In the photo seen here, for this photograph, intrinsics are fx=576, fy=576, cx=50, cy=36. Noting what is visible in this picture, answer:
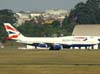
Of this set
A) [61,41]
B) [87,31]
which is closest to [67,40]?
[61,41]

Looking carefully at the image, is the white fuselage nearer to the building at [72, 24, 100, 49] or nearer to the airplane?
the airplane

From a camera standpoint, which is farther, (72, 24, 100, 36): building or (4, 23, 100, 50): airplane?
(72, 24, 100, 36): building

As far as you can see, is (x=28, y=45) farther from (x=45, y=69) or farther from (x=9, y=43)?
(x=45, y=69)

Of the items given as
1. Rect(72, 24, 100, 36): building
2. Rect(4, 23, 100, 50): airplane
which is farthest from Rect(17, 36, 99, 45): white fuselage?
Rect(72, 24, 100, 36): building

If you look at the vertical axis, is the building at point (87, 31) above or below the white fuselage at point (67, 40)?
below

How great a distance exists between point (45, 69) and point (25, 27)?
145 m

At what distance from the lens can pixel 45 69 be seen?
39562mm

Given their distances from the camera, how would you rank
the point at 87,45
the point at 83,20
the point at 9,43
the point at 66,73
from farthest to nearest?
the point at 83,20 → the point at 9,43 → the point at 87,45 → the point at 66,73

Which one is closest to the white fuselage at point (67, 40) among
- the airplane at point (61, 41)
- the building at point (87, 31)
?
the airplane at point (61, 41)

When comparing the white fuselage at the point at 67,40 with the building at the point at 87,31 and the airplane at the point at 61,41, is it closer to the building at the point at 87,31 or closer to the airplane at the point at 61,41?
the airplane at the point at 61,41

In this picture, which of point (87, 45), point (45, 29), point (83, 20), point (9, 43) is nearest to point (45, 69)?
point (87, 45)

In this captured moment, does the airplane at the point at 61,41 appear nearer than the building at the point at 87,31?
Yes

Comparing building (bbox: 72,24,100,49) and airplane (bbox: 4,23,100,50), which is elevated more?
airplane (bbox: 4,23,100,50)

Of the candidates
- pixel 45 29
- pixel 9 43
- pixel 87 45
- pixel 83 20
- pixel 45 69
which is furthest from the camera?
pixel 83 20
